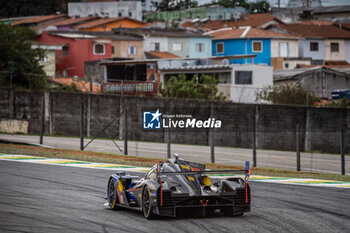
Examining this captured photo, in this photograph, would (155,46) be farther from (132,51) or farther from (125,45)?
(125,45)

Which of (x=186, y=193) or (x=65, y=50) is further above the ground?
(x=65, y=50)

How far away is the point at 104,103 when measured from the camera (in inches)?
1672

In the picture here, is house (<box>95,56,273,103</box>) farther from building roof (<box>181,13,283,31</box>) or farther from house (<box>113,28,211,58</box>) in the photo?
building roof (<box>181,13,283,31</box>)

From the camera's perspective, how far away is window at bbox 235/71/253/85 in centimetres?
5272

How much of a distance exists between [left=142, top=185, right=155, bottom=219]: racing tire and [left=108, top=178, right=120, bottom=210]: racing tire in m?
1.36

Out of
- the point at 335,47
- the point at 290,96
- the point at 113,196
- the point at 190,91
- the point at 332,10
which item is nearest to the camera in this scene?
the point at 113,196

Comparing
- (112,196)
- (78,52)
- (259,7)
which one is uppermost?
(259,7)

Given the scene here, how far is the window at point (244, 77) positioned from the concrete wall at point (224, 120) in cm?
1354

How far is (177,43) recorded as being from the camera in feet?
255

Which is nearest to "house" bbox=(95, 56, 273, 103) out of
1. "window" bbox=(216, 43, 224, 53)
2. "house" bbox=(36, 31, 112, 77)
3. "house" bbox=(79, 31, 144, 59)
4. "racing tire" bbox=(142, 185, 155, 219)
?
"house" bbox=(36, 31, 112, 77)

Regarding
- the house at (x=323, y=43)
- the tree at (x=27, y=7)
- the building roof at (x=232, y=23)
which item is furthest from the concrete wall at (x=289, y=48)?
the tree at (x=27, y=7)

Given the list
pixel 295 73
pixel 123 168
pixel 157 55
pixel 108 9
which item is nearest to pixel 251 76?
pixel 295 73

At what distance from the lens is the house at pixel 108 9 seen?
371ft

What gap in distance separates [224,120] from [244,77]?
589 inches
